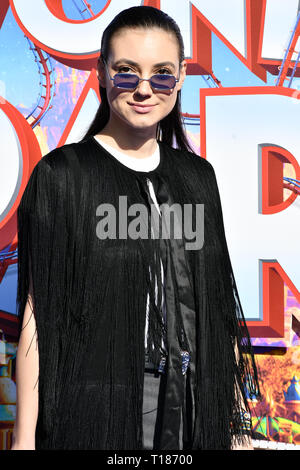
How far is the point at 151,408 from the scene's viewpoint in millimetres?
1412

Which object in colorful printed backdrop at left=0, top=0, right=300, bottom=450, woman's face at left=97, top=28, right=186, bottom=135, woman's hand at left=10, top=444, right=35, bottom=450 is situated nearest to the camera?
woman's hand at left=10, top=444, right=35, bottom=450

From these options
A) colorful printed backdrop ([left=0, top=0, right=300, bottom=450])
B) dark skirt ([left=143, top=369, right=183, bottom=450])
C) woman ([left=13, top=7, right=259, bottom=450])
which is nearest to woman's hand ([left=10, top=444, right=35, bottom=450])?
woman ([left=13, top=7, right=259, bottom=450])

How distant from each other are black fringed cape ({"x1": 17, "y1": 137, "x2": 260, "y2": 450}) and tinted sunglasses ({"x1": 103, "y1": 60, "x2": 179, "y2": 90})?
0.52 feet

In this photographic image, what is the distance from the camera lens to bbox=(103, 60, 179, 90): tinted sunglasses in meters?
1.45

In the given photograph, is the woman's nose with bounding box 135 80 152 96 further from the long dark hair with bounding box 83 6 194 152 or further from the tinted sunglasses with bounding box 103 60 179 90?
the long dark hair with bounding box 83 6 194 152

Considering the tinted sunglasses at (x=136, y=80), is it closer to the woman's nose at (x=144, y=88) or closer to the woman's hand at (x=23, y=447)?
the woman's nose at (x=144, y=88)

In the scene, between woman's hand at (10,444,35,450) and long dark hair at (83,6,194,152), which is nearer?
woman's hand at (10,444,35,450)

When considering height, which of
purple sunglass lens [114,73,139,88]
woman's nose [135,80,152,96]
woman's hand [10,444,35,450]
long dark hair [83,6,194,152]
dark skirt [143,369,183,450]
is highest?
long dark hair [83,6,194,152]

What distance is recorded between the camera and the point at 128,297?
4.61 feet

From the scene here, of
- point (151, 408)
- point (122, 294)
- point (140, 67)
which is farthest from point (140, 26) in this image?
point (151, 408)

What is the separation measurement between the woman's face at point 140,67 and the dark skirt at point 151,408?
0.59 metres

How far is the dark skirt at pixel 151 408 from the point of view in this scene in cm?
141

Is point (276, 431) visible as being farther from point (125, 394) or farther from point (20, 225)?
point (20, 225)

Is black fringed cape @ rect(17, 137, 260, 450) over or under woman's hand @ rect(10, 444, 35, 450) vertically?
over
